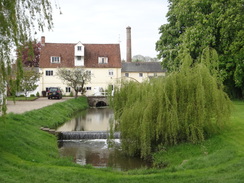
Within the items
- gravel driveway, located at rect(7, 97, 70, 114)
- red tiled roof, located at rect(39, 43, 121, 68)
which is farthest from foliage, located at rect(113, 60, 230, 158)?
red tiled roof, located at rect(39, 43, 121, 68)

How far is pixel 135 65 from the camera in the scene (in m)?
60.8

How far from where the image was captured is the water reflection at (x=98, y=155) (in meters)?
13.7

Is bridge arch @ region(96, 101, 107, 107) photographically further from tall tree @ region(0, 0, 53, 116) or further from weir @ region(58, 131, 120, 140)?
tall tree @ region(0, 0, 53, 116)

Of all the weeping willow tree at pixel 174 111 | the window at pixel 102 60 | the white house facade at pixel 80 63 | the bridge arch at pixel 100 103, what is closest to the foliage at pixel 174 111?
the weeping willow tree at pixel 174 111

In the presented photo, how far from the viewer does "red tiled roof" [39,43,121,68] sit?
2126 inches

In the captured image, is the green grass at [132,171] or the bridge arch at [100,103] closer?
the green grass at [132,171]

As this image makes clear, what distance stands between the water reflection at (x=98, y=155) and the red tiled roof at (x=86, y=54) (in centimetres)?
3676

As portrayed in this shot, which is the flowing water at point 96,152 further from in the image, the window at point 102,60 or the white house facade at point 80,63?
the window at point 102,60

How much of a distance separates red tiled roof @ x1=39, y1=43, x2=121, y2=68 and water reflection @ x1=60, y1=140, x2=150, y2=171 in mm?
36764

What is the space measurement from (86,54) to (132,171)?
153ft

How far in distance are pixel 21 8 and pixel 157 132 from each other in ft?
25.2

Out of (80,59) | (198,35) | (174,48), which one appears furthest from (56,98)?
(198,35)

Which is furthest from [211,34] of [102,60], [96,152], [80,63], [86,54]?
[86,54]

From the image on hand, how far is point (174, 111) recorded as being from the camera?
44.4ft
